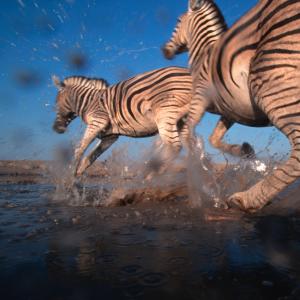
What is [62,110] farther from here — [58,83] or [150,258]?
[150,258]

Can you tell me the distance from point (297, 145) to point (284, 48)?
837 mm

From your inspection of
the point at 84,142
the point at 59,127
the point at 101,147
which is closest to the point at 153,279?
the point at 84,142

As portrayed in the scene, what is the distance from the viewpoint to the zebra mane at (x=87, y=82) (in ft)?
28.2

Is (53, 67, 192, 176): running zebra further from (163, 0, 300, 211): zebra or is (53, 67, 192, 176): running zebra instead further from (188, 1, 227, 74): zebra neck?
(163, 0, 300, 211): zebra

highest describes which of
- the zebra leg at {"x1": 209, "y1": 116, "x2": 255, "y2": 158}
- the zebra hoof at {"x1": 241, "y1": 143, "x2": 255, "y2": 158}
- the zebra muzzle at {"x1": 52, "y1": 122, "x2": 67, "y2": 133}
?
the zebra muzzle at {"x1": 52, "y1": 122, "x2": 67, "y2": 133}

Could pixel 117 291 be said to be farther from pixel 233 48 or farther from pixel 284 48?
pixel 233 48

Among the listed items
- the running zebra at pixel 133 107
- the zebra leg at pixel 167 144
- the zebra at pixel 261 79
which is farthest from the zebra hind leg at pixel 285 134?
the zebra leg at pixel 167 144

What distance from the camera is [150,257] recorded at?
1751mm

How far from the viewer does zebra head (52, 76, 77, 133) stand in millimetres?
9109

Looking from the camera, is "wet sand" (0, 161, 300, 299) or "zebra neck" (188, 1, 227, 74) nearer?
"wet sand" (0, 161, 300, 299)

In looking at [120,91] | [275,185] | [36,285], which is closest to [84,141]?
[120,91]

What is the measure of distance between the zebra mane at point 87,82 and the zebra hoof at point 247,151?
508cm

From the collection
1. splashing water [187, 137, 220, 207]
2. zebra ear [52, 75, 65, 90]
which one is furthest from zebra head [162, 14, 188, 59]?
zebra ear [52, 75, 65, 90]

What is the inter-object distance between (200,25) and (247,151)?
2.13 metres
